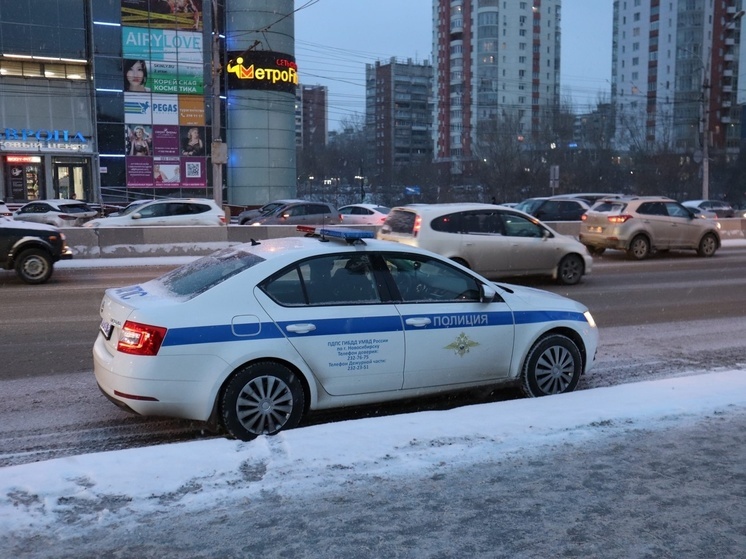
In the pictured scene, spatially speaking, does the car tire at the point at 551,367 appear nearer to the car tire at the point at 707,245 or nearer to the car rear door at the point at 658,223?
the car rear door at the point at 658,223

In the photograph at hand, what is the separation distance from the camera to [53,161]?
44281mm

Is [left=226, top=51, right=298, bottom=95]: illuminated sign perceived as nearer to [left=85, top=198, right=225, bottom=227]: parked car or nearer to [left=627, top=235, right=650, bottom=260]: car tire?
[left=85, top=198, right=225, bottom=227]: parked car

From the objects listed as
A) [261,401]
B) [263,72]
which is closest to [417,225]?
[261,401]

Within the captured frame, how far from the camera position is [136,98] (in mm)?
44469

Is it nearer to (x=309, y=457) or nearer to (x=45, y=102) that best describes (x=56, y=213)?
(x=45, y=102)

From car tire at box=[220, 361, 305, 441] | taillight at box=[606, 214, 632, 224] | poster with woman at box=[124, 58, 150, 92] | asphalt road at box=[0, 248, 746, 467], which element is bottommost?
asphalt road at box=[0, 248, 746, 467]

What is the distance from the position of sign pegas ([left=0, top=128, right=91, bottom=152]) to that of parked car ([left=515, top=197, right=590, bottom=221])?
29.3 meters

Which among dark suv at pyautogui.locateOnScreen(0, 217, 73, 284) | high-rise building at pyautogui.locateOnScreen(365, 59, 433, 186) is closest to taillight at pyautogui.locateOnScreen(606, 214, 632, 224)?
dark suv at pyautogui.locateOnScreen(0, 217, 73, 284)

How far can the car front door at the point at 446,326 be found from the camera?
624cm

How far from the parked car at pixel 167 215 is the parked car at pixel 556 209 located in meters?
10.5

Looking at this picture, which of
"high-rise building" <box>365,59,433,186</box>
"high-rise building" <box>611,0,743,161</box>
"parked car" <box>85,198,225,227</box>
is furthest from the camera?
"high-rise building" <box>365,59,433,186</box>

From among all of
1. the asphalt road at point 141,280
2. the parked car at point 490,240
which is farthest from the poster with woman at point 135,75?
the parked car at point 490,240

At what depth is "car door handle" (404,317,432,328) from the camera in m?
6.17

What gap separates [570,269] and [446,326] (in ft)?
30.9
